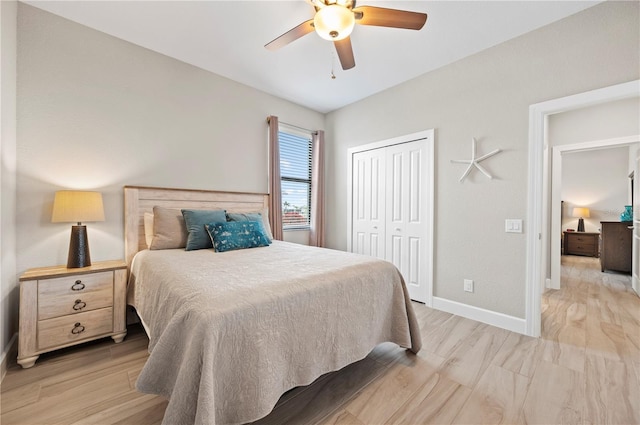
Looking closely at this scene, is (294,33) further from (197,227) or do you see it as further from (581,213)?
(581,213)

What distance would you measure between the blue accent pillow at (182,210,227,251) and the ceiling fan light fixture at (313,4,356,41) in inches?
75.1

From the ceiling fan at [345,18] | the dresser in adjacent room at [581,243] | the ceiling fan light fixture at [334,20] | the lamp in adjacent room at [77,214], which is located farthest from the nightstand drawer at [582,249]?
the lamp in adjacent room at [77,214]

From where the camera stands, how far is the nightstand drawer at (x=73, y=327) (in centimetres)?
181

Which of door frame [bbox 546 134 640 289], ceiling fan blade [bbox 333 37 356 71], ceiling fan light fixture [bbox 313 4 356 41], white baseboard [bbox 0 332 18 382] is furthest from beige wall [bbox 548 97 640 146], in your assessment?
white baseboard [bbox 0 332 18 382]

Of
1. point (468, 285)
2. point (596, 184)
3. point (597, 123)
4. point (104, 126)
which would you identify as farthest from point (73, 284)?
point (596, 184)

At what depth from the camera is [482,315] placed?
8.54 ft

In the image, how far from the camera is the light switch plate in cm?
238

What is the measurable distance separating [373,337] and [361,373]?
0.25 metres

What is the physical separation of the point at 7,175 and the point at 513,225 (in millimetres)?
4146

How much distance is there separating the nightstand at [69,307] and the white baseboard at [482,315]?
3.15 metres

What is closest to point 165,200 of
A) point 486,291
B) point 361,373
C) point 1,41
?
point 1,41

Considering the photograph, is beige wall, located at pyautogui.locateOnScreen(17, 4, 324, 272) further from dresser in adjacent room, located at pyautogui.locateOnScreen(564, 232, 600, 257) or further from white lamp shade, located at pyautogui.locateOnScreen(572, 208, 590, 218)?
white lamp shade, located at pyautogui.locateOnScreen(572, 208, 590, 218)

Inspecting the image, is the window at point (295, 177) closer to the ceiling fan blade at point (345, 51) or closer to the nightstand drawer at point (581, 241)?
the ceiling fan blade at point (345, 51)

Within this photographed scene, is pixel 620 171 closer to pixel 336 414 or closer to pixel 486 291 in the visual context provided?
pixel 486 291
